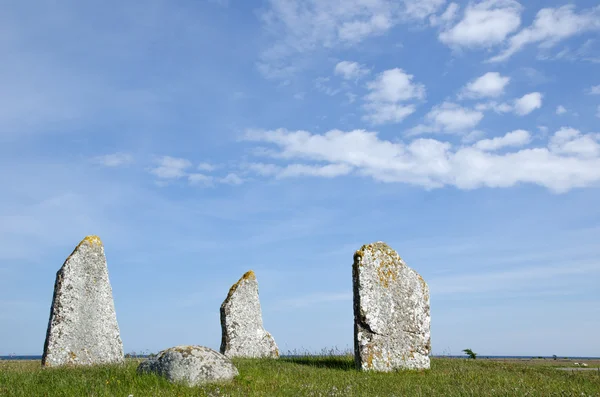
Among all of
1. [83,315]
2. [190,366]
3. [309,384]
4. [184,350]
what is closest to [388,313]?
[309,384]

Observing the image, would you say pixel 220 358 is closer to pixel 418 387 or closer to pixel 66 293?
pixel 418 387

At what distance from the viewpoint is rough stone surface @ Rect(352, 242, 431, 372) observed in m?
18.9

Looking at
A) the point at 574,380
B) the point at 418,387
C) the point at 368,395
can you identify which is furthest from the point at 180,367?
the point at 574,380

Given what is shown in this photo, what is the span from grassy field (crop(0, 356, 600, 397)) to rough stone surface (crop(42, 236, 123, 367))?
17.2 ft

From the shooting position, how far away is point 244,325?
27.8 m

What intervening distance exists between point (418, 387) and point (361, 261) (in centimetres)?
594

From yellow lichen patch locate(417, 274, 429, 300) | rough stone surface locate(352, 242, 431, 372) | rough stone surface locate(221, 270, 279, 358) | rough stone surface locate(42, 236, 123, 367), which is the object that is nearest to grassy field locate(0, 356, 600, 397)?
rough stone surface locate(352, 242, 431, 372)

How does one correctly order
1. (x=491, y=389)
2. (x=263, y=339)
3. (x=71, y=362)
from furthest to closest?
1. (x=263, y=339)
2. (x=71, y=362)
3. (x=491, y=389)

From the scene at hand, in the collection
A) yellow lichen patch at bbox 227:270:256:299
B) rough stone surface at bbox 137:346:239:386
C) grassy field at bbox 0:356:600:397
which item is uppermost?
yellow lichen patch at bbox 227:270:256:299

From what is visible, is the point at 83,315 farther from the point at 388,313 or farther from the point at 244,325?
the point at 388,313

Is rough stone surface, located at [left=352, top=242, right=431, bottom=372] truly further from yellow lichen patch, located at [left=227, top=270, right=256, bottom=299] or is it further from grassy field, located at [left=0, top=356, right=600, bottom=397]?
yellow lichen patch, located at [left=227, top=270, right=256, bottom=299]

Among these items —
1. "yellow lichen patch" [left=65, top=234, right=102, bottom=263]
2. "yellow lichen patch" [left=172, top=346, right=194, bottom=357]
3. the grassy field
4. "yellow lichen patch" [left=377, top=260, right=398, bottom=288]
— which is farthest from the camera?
"yellow lichen patch" [left=65, top=234, right=102, bottom=263]

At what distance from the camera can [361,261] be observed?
19.5 metres

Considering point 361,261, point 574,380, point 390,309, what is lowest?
point 574,380
